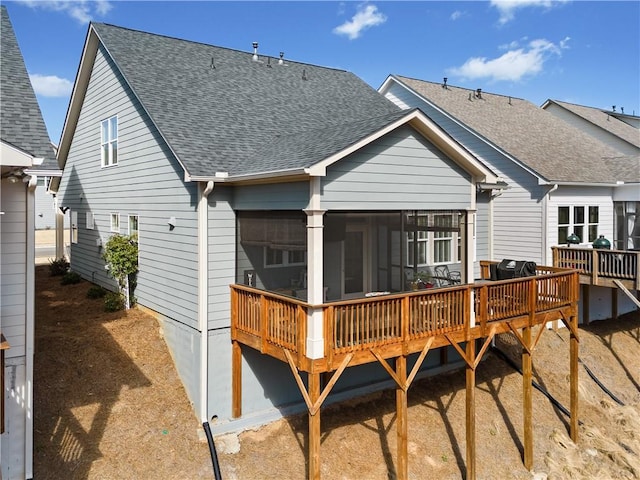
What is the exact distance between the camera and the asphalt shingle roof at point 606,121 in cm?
2222

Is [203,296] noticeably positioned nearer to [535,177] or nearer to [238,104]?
[238,104]

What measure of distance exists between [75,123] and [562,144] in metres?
17.9

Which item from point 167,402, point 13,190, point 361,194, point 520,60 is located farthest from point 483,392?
point 520,60

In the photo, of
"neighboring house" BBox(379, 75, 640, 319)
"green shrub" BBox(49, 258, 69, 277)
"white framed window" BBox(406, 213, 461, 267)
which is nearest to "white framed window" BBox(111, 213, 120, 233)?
"green shrub" BBox(49, 258, 69, 277)

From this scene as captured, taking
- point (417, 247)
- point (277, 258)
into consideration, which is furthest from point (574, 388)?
point (277, 258)

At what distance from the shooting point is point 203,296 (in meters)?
9.88

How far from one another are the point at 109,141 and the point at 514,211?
42.3 ft

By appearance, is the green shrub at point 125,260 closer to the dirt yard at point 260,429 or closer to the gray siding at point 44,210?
the dirt yard at point 260,429

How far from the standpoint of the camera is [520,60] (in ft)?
142

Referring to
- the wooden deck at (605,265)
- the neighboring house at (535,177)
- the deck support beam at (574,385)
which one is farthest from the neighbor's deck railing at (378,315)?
the neighboring house at (535,177)

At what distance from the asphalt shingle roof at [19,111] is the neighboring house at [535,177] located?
12.1 meters

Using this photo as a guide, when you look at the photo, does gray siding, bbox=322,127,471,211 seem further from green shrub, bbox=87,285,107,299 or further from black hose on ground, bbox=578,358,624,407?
green shrub, bbox=87,285,107,299

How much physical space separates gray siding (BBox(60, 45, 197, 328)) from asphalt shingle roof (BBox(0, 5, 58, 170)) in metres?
2.92

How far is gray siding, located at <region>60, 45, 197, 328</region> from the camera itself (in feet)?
34.6
